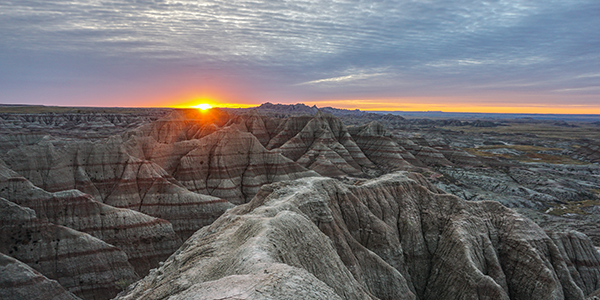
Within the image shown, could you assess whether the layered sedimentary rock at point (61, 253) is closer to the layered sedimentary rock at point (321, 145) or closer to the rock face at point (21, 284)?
the rock face at point (21, 284)

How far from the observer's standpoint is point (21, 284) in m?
21.1

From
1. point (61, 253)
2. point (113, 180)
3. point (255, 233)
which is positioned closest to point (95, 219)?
point (61, 253)

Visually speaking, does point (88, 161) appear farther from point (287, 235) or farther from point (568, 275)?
point (568, 275)

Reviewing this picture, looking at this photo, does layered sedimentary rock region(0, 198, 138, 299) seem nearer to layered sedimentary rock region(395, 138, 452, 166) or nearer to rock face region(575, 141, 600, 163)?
layered sedimentary rock region(395, 138, 452, 166)

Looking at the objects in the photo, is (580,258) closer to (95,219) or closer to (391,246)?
(391,246)

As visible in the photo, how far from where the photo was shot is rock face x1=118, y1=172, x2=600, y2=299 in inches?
687

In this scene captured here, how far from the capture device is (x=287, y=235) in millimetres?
17688

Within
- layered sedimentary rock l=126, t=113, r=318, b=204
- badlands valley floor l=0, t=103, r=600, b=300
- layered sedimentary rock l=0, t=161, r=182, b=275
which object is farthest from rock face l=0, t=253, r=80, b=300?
layered sedimentary rock l=126, t=113, r=318, b=204

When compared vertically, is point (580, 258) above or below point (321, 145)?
below

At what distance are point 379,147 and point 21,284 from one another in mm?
87266

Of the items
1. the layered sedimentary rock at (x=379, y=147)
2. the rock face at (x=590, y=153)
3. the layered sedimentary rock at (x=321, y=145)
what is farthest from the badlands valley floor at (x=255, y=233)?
the rock face at (x=590, y=153)

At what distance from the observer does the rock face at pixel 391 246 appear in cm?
1744

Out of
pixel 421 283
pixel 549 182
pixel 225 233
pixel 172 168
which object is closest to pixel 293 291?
pixel 225 233

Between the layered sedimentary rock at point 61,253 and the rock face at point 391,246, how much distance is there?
10270mm
